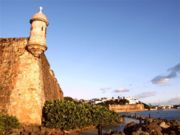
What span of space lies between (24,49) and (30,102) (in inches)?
204

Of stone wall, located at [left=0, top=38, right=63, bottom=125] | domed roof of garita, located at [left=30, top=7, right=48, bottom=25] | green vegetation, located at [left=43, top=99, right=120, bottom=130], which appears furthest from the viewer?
domed roof of garita, located at [left=30, top=7, right=48, bottom=25]

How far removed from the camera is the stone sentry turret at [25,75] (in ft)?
78.1

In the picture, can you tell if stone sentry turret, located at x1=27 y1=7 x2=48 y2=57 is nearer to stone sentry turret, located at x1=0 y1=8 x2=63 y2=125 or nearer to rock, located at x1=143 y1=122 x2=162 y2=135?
stone sentry turret, located at x1=0 y1=8 x2=63 y2=125

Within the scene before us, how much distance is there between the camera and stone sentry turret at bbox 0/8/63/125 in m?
23.8

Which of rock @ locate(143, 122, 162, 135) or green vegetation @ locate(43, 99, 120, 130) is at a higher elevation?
green vegetation @ locate(43, 99, 120, 130)

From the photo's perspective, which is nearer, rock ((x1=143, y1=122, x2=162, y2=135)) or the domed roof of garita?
rock ((x1=143, y1=122, x2=162, y2=135))

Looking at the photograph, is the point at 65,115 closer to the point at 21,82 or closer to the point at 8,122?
the point at 21,82

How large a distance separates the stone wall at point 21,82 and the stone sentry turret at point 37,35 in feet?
2.99

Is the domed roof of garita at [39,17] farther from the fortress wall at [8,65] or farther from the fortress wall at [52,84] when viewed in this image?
the fortress wall at [52,84]

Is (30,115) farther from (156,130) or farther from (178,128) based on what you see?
(178,128)

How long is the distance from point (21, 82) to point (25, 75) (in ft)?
2.44

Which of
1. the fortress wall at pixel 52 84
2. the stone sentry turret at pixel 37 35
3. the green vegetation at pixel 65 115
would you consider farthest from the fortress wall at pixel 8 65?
the fortress wall at pixel 52 84

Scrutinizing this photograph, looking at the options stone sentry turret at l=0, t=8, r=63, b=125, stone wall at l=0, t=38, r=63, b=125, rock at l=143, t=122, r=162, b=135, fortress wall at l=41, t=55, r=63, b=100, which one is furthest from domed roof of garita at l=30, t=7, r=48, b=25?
rock at l=143, t=122, r=162, b=135

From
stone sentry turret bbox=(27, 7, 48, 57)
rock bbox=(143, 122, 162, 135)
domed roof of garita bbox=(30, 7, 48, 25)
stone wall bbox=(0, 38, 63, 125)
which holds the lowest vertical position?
rock bbox=(143, 122, 162, 135)
